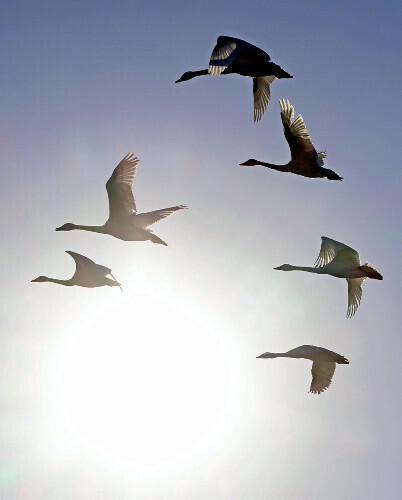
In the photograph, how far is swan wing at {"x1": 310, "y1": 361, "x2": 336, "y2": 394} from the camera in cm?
3656

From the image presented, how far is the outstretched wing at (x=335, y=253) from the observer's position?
34.2 meters

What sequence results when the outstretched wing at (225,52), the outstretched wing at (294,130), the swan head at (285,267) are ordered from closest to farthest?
the outstretched wing at (225,52) → the outstretched wing at (294,130) → the swan head at (285,267)

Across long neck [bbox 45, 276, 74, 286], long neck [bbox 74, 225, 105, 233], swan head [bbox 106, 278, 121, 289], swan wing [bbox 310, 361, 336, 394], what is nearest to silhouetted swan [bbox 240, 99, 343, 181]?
long neck [bbox 74, 225, 105, 233]

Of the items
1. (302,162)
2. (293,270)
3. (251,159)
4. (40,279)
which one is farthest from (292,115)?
(40,279)

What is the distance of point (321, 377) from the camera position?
36.6m

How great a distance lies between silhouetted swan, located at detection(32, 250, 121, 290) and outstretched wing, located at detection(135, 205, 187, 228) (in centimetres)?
217

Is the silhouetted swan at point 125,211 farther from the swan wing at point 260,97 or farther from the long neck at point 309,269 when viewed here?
the long neck at point 309,269

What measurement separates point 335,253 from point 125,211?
6.92 metres

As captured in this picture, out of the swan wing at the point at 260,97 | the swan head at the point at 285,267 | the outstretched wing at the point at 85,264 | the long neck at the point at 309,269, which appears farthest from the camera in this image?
the swan head at the point at 285,267

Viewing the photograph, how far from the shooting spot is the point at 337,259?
113 feet

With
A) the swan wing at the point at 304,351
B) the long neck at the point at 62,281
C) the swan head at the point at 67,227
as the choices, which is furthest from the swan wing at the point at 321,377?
the swan head at the point at 67,227

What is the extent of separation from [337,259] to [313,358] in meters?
3.44

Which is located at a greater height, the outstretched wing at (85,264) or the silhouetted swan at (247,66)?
the silhouetted swan at (247,66)

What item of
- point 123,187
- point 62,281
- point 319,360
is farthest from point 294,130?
point 62,281
